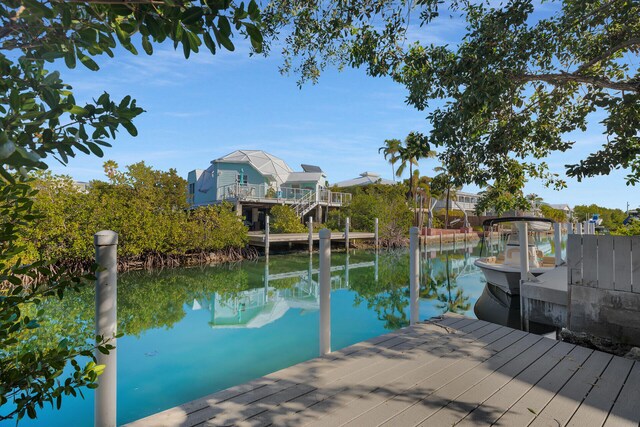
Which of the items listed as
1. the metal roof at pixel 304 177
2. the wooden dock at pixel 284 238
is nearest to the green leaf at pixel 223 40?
the wooden dock at pixel 284 238

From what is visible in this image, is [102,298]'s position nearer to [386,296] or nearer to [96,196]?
[386,296]

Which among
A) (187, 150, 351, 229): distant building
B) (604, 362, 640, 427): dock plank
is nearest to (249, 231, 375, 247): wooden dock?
(187, 150, 351, 229): distant building

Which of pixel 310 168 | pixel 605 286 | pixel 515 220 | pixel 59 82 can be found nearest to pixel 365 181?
pixel 310 168

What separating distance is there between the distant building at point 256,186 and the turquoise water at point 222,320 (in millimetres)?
11017

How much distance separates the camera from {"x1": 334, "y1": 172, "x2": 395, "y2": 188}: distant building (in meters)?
39.4

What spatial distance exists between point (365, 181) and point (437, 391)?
3789cm

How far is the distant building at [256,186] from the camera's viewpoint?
26016 millimetres

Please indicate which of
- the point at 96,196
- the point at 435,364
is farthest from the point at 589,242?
the point at 96,196

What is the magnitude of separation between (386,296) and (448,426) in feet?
27.9

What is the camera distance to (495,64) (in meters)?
4.19

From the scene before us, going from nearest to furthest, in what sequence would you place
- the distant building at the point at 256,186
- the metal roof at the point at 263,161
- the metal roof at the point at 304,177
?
the distant building at the point at 256,186, the metal roof at the point at 263,161, the metal roof at the point at 304,177

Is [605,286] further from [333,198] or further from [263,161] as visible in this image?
[263,161]

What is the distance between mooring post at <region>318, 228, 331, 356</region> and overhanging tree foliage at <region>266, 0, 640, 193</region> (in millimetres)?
1671

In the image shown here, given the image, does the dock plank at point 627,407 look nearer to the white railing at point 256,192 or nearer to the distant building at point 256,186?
the distant building at point 256,186
